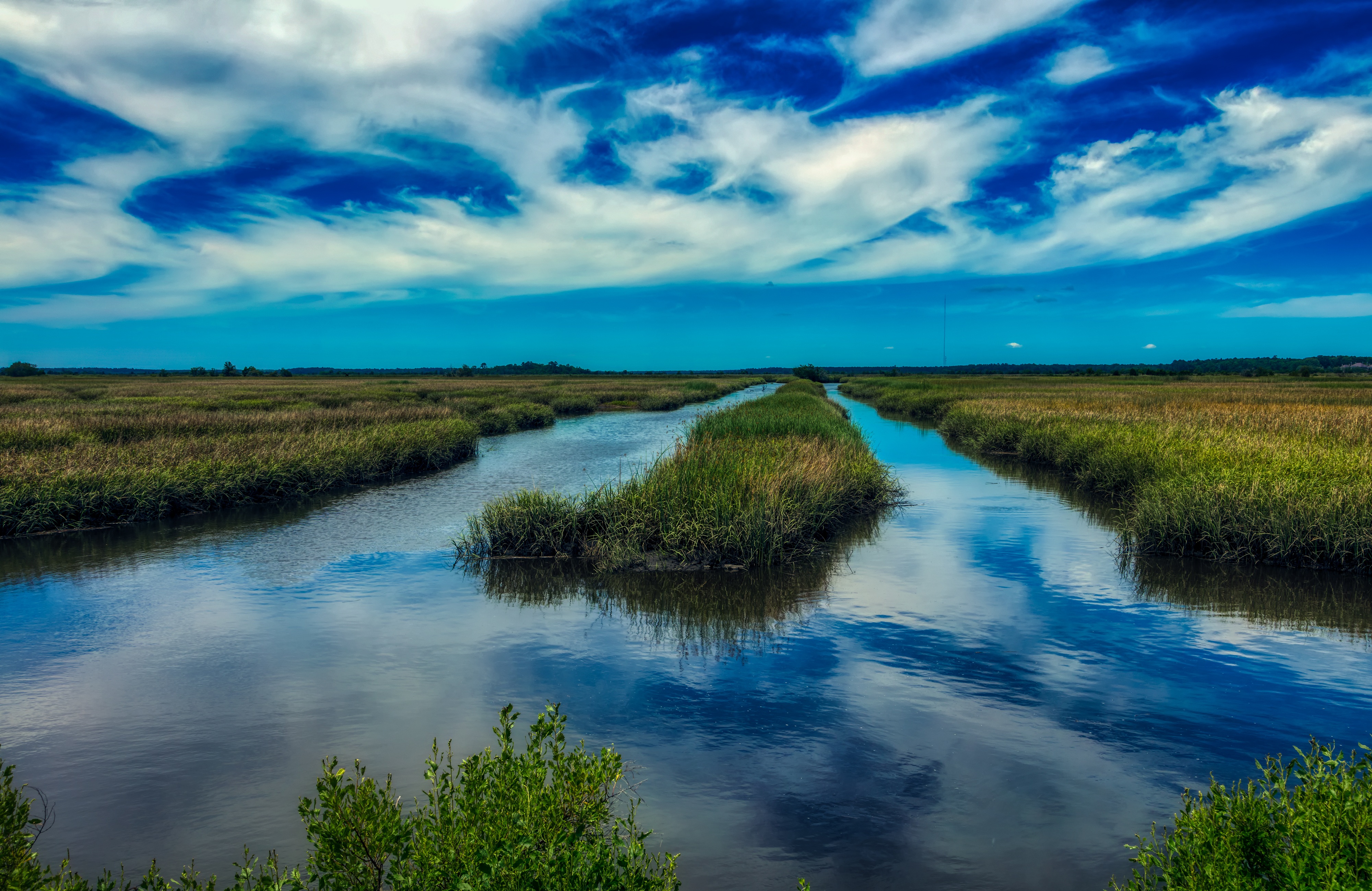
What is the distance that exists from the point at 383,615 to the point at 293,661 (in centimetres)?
171

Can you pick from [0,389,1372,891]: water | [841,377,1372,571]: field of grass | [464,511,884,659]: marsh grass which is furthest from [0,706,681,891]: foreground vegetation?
[841,377,1372,571]: field of grass

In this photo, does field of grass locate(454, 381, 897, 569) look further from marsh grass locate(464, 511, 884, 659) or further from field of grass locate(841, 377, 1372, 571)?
field of grass locate(841, 377, 1372, 571)

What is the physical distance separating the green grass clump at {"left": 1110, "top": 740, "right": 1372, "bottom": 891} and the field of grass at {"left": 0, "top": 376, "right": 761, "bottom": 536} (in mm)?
19721

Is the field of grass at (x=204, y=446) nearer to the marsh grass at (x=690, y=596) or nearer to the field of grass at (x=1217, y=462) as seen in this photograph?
the marsh grass at (x=690, y=596)

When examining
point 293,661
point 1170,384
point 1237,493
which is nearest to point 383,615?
point 293,661

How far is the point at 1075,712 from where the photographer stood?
22.7 ft

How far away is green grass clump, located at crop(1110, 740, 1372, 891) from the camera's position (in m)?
3.22

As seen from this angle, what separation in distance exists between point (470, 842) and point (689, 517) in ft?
31.4

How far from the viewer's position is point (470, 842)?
3.51 m

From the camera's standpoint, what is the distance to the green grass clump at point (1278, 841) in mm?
3225

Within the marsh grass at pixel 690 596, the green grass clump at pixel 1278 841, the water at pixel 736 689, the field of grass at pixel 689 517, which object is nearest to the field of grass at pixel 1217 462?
the water at pixel 736 689

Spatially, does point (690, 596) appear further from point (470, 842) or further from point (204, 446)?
point (204, 446)

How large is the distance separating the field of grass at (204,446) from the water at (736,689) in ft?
7.38

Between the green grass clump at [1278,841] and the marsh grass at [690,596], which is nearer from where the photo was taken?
the green grass clump at [1278,841]
